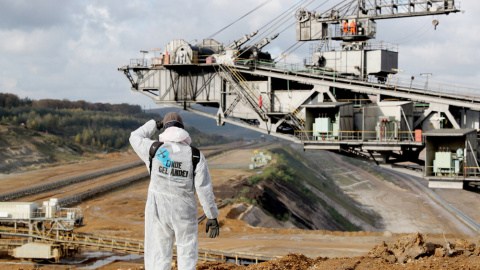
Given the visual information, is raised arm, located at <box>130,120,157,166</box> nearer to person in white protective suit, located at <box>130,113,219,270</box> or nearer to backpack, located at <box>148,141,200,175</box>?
person in white protective suit, located at <box>130,113,219,270</box>

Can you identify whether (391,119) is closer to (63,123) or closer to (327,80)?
(327,80)

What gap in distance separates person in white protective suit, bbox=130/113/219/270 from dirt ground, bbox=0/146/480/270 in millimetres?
5442

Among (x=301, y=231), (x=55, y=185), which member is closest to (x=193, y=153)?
(x=301, y=231)

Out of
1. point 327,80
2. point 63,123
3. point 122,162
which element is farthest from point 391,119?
point 63,123

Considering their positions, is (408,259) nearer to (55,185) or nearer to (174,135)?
(174,135)

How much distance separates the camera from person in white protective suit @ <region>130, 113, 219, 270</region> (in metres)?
8.07

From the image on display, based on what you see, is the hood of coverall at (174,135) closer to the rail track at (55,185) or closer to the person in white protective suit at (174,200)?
the person in white protective suit at (174,200)

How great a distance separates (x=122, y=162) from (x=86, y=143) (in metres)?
21.7

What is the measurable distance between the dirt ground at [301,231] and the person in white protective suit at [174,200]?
5.44m

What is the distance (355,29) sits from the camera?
35.7 metres

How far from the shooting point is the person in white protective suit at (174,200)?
807cm

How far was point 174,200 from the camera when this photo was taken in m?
8.09

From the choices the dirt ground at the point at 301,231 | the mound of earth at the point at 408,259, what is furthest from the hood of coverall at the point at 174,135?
the dirt ground at the point at 301,231

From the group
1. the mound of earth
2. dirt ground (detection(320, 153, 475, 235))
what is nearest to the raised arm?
the mound of earth
